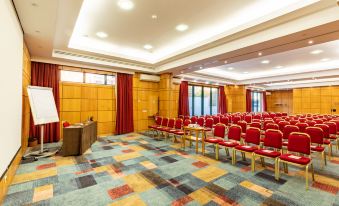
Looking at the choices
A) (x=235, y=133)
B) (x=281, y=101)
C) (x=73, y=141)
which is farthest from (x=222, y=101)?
(x=73, y=141)

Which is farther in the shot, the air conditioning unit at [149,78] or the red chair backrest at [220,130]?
the air conditioning unit at [149,78]

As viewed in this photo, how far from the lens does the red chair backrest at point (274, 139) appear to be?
3973 mm

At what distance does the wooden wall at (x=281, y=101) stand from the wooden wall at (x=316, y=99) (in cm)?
377

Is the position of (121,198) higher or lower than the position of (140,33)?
lower

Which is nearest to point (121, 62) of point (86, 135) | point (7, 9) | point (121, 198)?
point (86, 135)

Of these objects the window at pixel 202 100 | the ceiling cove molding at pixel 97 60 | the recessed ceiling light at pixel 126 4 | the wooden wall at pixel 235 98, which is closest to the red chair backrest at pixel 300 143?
the recessed ceiling light at pixel 126 4

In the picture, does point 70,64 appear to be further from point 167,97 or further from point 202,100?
point 202,100

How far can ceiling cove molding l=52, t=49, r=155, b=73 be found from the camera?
21.0 feet

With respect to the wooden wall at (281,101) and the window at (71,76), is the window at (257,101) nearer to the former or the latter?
the wooden wall at (281,101)

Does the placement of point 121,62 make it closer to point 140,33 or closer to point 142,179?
point 140,33

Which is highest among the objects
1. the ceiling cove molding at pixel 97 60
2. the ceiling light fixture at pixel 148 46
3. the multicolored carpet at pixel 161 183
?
the ceiling light fixture at pixel 148 46

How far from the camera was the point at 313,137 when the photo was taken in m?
4.57

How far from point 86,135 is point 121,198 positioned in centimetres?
336

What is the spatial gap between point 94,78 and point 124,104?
189 cm
